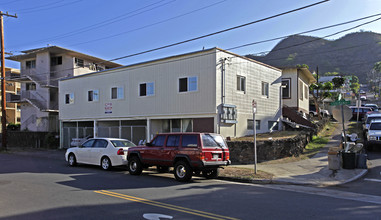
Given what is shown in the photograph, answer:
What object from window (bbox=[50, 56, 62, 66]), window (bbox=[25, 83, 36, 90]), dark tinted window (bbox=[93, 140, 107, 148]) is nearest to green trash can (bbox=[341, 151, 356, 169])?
dark tinted window (bbox=[93, 140, 107, 148])

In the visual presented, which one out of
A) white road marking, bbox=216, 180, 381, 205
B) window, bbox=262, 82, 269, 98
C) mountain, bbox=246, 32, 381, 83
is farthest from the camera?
mountain, bbox=246, 32, 381, 83

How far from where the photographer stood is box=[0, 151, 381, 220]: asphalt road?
6379mm

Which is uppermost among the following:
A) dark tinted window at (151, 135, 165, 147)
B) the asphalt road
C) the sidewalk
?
dark tinted window at (151, 135, 165, 147)

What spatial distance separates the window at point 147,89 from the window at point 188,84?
252cm

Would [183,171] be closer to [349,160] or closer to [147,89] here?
[349,160]

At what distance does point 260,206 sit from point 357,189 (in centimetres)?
470

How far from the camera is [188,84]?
18.9 m

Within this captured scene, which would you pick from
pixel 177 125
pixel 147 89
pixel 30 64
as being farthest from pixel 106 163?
pixel 30 64

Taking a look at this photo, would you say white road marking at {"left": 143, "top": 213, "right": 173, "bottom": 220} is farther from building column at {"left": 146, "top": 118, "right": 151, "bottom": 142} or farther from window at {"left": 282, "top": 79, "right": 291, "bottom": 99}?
window at {"left": 282, "top": 79, "right": 291, "bottom": 99}

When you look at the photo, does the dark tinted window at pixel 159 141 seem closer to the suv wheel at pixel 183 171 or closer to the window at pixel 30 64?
the suv wheel at pixel 183 171

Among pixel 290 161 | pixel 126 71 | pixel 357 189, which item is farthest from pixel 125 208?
pixel 126 71

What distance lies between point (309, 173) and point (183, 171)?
539 centimetres

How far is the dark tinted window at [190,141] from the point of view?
35.9ft

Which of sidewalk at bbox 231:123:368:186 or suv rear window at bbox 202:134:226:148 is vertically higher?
suv rear window at bbox 202:134:226:148
